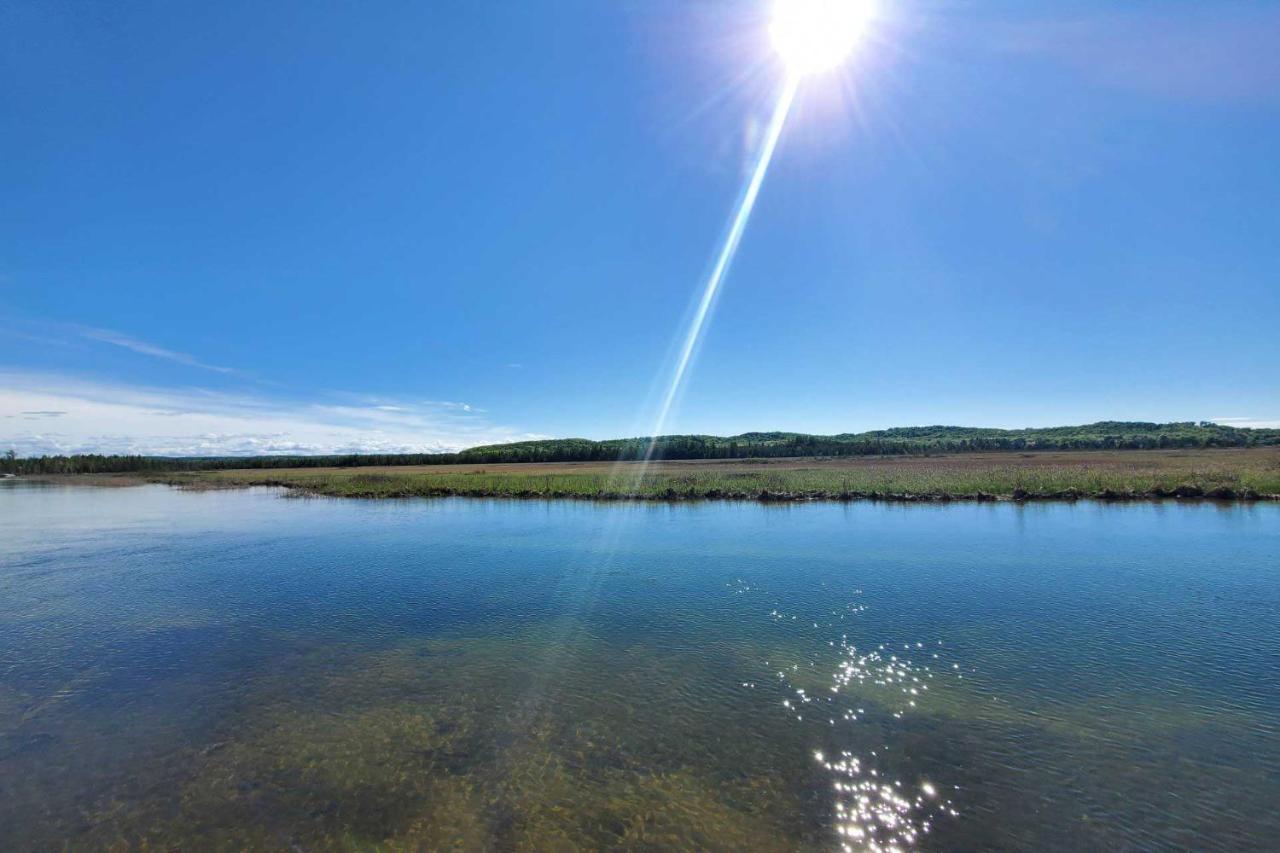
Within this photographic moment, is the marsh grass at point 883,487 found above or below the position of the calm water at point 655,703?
above

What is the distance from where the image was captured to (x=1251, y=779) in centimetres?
Answer: 646

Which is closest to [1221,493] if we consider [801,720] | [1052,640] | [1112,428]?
[1052,640]

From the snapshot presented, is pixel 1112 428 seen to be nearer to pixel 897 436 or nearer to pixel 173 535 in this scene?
pixel 897 436

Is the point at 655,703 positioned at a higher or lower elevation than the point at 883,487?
lower

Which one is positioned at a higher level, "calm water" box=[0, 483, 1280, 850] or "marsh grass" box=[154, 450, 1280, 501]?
"marsh grass" box=[154, 450, 1280, 501]

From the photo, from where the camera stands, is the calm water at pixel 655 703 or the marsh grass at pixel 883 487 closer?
the calm water at pixel 655 703

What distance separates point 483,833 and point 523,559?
14.6 m

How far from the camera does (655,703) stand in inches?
344

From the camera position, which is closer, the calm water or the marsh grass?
the calm water

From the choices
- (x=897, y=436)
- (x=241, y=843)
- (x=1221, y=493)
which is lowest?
(x=241, y=843)

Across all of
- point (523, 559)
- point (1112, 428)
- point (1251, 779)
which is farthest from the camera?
point (1112, 428)

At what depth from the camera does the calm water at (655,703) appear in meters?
6.07

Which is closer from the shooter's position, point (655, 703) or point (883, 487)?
point (655, 703)

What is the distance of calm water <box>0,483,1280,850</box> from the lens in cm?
607
